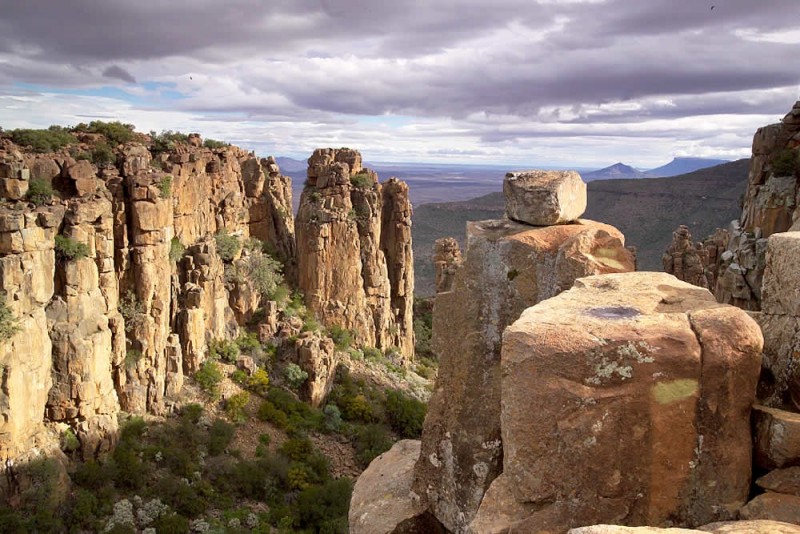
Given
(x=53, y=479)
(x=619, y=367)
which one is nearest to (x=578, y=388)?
(x=619, y=367)

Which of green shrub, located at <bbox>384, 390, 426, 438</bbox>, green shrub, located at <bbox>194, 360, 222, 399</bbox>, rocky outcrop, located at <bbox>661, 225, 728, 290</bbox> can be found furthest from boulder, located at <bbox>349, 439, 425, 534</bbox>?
rocky outcrop, located at <bbox>661, 225, 728, 290</bbox>

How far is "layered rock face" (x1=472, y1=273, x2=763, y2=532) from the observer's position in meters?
5.96

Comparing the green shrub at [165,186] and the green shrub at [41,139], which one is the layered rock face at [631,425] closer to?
the green shrub at [165,186]

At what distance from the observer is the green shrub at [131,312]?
32.6m

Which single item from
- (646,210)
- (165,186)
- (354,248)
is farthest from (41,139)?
(646,210)

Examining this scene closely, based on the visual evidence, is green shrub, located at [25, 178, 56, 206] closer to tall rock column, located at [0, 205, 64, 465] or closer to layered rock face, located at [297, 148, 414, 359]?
tall rock column, located at [0, 205, 64, 465]

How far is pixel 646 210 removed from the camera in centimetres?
11569

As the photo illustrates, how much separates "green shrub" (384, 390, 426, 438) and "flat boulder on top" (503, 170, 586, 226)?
32170mm

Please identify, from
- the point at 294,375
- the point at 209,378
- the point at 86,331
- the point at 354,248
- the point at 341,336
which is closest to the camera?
the point at 86,331

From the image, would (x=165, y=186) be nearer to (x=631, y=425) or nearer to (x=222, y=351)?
(x=222, y=351)

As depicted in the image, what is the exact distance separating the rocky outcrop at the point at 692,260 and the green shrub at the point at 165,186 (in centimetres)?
3154

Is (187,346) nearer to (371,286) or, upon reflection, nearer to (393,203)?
(371,286)

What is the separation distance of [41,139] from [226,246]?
490 inches

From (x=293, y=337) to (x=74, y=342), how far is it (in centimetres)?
1596
